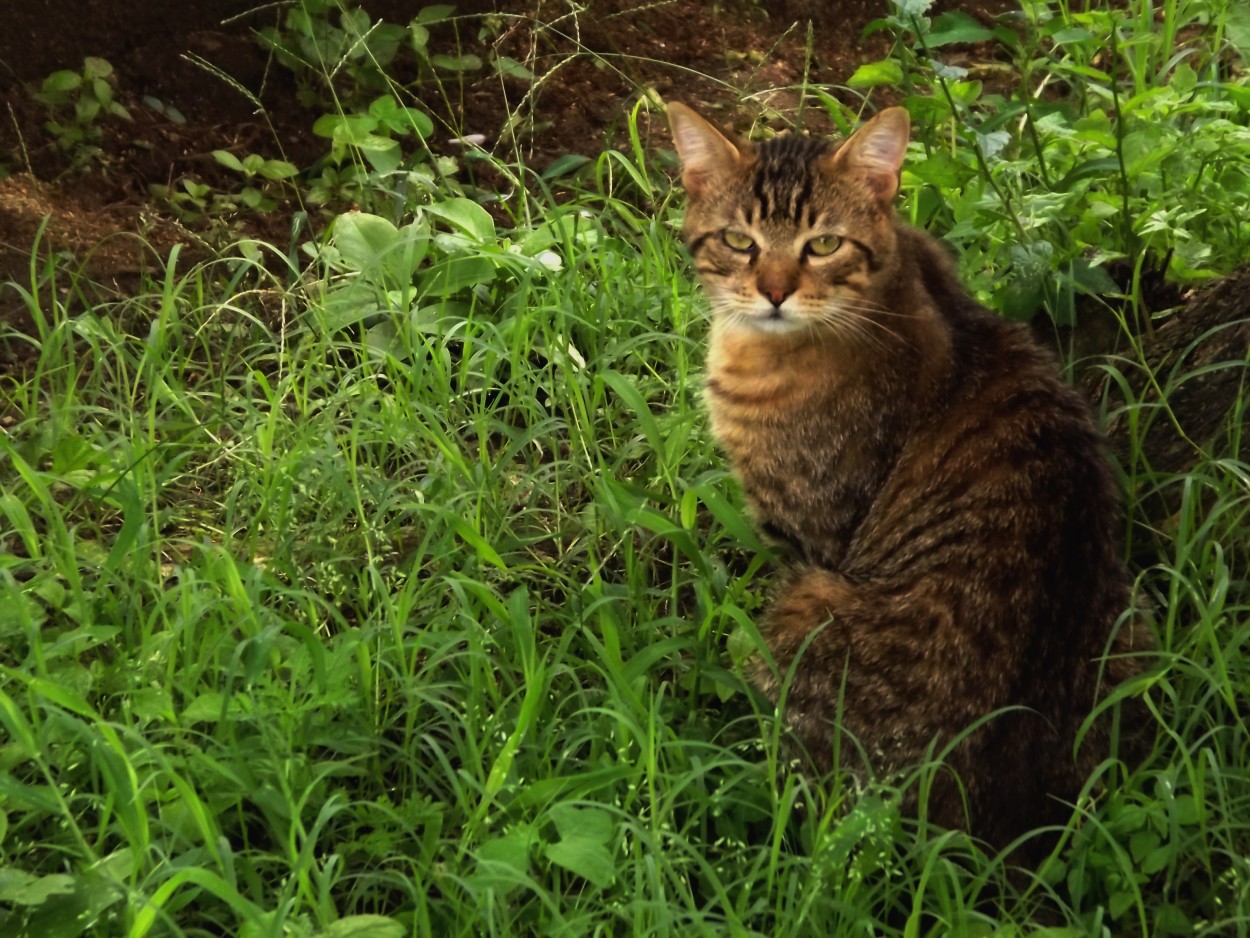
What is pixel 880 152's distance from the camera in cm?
318

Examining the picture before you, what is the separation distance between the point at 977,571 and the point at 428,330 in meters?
1.72

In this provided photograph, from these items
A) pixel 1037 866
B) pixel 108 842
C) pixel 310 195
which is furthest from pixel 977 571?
pixel 310 195

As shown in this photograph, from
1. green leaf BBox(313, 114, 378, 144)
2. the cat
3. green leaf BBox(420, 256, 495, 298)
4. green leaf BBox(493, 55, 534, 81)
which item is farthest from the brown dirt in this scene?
the cat

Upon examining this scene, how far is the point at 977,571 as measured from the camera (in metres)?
2.76

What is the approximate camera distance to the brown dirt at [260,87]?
4305 millimetres

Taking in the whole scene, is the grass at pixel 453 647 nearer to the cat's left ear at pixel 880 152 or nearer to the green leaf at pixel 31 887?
the green leaf at pixel 31 887

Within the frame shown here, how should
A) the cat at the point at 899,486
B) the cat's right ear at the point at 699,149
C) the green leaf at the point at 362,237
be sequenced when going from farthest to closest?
1. the green leaf at the point at 362,237
2. the cat's right ear at the point at 699,149
3. the cat at the point at 899,486

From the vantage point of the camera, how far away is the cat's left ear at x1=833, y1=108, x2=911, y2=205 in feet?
10.3

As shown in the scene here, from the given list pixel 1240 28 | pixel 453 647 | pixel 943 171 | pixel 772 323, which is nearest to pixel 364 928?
pixel 453 647

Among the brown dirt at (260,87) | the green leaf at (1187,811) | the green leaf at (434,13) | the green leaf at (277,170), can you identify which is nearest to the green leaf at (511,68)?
the brown dirt at (260,87)

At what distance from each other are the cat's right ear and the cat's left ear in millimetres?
262

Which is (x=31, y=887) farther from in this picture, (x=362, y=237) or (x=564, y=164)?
(x=564, y=164)

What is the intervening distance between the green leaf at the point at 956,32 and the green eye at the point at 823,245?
539mm

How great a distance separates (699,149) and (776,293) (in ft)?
1.47
